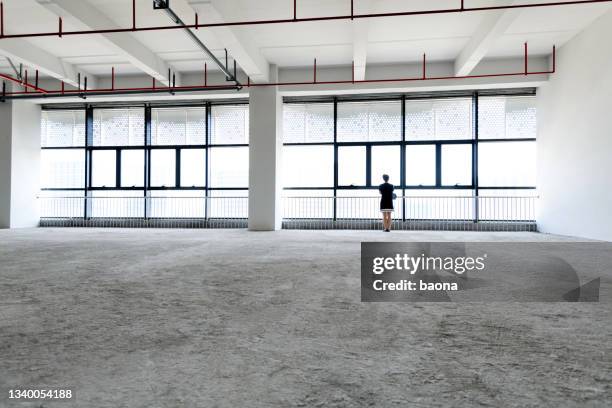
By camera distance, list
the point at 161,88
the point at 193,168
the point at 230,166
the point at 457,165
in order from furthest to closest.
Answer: the point at 193,168
the point at 230,166
the point at 457,165
the point at 161,88

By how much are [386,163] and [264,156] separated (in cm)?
364

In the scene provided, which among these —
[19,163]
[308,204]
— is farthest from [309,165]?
[19,163]

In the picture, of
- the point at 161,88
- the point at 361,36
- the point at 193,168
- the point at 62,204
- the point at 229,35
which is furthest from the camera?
the point at 62,204

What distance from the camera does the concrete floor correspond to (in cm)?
147

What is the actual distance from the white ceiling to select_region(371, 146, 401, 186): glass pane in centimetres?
249

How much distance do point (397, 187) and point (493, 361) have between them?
10.1 meters

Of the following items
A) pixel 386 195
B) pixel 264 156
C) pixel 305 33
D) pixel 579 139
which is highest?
pixel 305 33

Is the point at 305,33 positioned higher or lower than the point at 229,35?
higher

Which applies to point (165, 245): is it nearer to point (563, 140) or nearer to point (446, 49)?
point (446, 49)

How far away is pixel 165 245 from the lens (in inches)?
275

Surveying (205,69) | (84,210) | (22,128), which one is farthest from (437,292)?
(22,128)

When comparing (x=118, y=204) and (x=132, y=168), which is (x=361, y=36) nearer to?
(x=132, y=168)

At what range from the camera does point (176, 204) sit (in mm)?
12352

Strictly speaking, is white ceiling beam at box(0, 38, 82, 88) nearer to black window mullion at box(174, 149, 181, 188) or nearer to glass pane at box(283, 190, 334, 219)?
black window mullion at box(174, 149, 181, 188)
